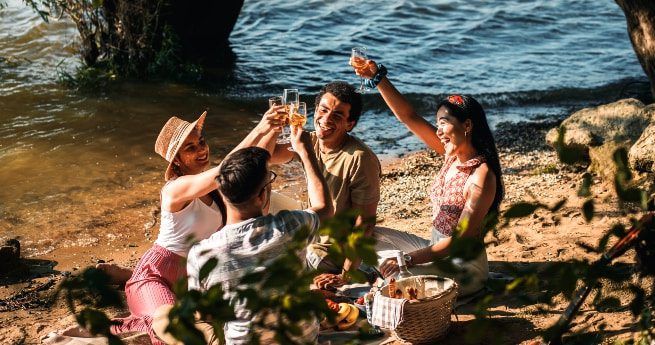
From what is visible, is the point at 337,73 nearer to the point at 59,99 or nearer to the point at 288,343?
the point at 59,99

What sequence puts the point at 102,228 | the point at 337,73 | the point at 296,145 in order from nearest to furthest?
the point at 296,145
the point at 102,228
the point at 337,73

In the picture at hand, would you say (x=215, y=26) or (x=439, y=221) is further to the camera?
(x=215, y=26)

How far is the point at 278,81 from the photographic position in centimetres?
1447

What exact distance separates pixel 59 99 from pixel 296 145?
8.77m

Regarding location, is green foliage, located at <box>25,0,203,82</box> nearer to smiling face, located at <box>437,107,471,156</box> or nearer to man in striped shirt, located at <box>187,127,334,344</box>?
smiling face, located at <box>437,107,471,156</box>

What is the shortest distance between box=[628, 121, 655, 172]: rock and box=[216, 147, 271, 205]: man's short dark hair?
411 cm

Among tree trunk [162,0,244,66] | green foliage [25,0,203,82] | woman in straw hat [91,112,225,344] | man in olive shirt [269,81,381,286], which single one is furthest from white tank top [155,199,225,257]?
tree trunk [162,0,244,66]

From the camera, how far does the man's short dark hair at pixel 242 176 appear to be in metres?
4.10

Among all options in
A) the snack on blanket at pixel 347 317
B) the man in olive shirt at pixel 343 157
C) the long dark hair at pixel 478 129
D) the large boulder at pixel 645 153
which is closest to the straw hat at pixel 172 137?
the man in olive shirt at pixel 343 157

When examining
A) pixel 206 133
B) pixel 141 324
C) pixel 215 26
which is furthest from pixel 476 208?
pixel 215 26

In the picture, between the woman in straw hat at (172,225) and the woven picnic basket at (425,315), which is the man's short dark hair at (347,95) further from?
the woven picnic basket at (425,315)

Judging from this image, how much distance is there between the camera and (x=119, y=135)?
37.2 ft

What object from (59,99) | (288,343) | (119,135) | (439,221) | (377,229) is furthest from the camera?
(59,99)

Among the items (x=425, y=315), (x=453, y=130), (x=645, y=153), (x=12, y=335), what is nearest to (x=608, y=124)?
(x=645, y=153)
